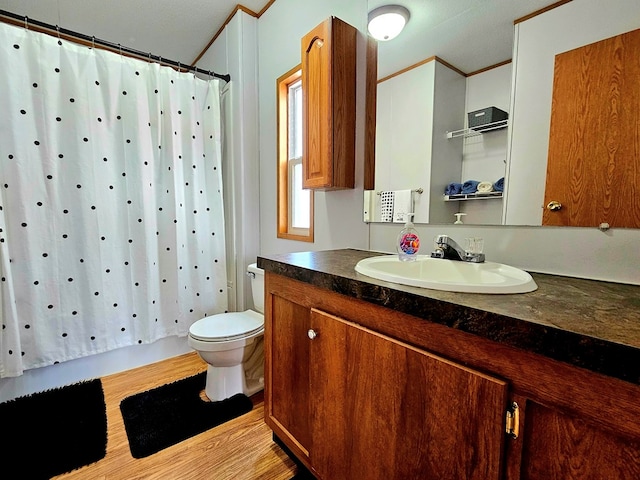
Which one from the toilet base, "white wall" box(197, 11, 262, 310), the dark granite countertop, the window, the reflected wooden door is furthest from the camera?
"white wall" box(197, 11, 262, 310)

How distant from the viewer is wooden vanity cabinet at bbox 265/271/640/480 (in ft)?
1.56

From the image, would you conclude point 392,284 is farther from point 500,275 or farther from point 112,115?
point 112,115

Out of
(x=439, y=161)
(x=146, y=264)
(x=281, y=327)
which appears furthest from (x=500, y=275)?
(x=146, y=264)

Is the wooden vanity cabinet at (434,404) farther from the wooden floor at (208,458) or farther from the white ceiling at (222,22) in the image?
the white ceiling at (222,22)

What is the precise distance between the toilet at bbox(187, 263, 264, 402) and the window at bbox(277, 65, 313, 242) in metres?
0.43

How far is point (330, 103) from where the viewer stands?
1.36m

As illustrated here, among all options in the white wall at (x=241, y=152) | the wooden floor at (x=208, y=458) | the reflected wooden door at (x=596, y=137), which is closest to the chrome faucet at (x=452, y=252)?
the reflected wooden door at (x=596, y=137)

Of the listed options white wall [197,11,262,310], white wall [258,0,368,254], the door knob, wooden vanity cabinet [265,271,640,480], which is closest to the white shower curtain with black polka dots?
white wall [197,11,262,310]

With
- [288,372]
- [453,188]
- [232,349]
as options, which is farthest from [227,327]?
[453,188]

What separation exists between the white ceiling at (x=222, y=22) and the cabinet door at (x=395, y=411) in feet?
3.45

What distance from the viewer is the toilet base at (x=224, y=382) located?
1.63 meters

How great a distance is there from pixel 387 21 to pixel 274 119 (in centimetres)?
93

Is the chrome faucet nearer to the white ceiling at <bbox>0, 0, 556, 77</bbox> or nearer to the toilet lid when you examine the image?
the white ceiling at <bbox>0, 0, 556, 77</bbox>

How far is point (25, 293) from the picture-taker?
157 centimetres
